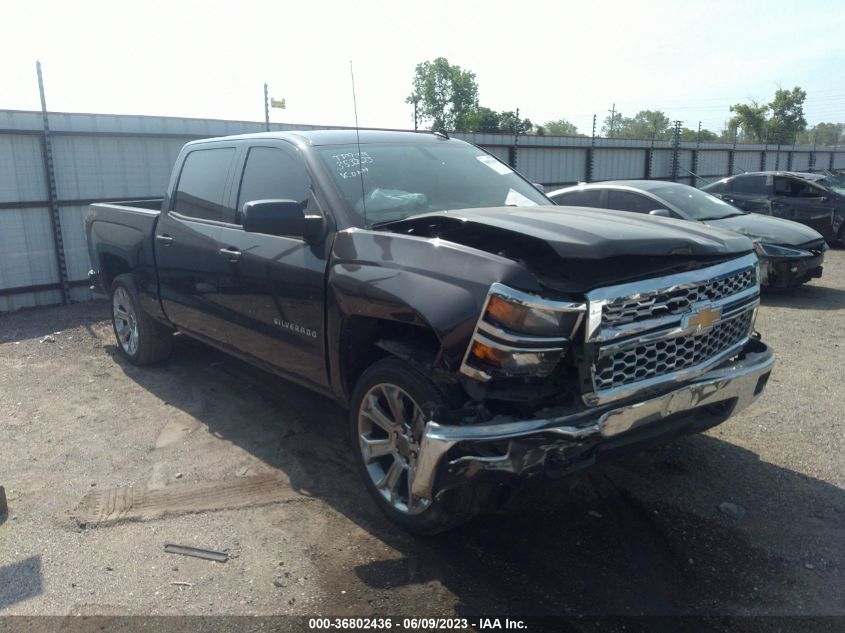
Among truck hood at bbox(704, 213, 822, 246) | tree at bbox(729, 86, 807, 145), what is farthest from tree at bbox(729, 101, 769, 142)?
truck hood at bbox(704, 213, 822, 246)

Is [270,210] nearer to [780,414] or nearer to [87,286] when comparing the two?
[780,414]

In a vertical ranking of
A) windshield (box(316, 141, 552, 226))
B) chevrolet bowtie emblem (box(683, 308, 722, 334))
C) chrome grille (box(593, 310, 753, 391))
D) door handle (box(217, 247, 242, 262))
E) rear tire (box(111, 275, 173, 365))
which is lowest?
rear tire (box(111, 275, 173, 365))

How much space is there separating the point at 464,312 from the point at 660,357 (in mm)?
919

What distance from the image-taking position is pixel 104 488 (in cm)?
429

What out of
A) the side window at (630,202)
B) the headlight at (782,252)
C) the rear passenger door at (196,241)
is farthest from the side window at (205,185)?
the headlight at (782,252)

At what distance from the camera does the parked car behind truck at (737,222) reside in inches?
358

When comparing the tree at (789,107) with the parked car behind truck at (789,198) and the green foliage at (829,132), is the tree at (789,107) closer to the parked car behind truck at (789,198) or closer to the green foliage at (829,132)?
the green foliage at (829,132)

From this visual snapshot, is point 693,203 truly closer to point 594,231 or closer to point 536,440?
point 594,231

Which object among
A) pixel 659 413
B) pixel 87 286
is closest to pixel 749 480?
pixel 659 413

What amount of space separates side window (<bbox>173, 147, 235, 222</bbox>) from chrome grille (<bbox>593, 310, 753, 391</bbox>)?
2.90 meters

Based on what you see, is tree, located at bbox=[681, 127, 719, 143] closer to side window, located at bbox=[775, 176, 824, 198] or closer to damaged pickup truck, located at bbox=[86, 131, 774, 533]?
side window, located at bbox=[775, 176, 824, 198]

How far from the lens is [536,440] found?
2.84 meters

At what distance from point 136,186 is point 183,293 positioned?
550cm

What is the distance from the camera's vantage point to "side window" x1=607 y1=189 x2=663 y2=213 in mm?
9062
